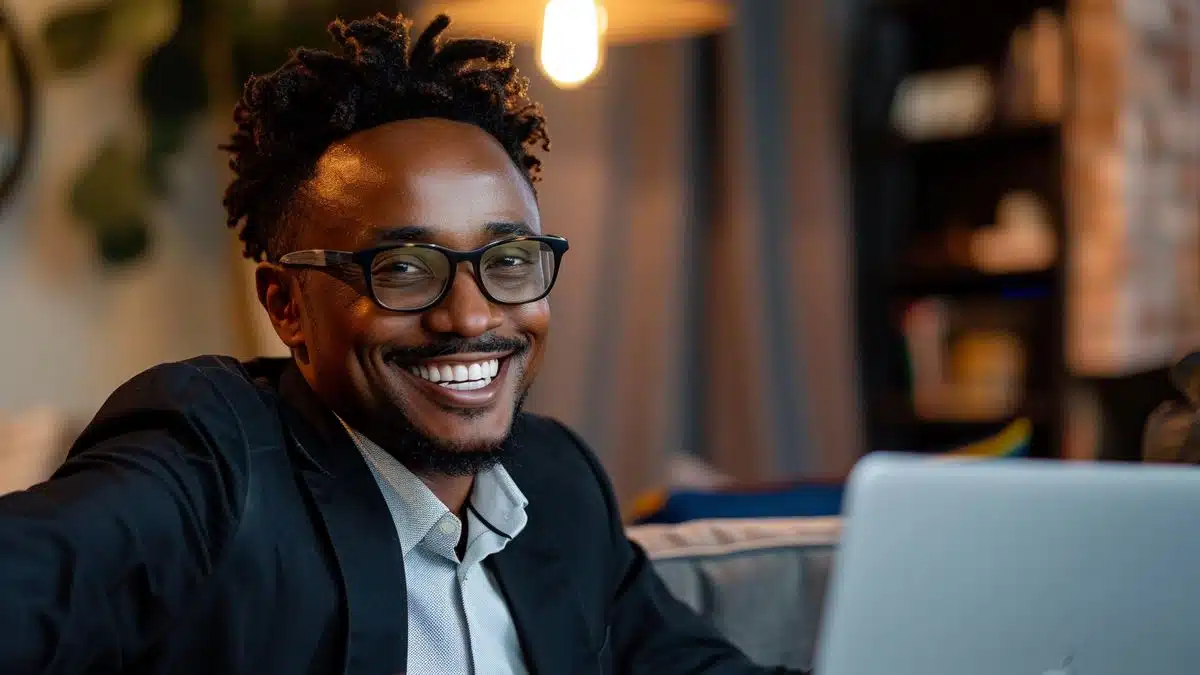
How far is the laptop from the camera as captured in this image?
692mm

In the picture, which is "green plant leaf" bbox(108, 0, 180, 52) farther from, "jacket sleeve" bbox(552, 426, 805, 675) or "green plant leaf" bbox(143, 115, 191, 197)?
"jacket sleeve" bbox(552, 426, 805, 675)

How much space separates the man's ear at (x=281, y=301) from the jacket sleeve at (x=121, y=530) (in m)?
A: 0.17

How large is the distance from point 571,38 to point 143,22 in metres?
1.25

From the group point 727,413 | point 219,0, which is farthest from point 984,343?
point 219,0

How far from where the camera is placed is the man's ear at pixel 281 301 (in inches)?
45.5

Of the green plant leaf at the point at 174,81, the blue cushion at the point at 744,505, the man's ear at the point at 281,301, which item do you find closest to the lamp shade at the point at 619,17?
the green plant leaf at the point at 174,81

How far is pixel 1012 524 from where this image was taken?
699mm

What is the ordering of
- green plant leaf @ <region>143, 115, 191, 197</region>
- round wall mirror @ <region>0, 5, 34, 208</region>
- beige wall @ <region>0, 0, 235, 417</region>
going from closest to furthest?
1. round wall mirror @ <region>0, 5, 34, 208</region>
2. beige wall @ <region>0, 0, 235, 417</region>
3. green plant leaf @ <region>143, 115, 191, 197</region>

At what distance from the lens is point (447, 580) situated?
1.12 m

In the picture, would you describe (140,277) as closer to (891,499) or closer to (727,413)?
(727,413)

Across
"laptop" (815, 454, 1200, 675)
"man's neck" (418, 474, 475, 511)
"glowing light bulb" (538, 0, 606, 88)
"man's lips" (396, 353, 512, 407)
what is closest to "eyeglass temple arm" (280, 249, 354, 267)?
"man's lips" (396, 353, 512, 407)

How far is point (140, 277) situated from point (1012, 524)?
9.57 ft

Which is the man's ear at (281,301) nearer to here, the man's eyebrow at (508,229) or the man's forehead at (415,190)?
the man's forehead at (415,190)

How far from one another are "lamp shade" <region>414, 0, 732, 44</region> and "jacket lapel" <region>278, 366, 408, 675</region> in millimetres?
1609
